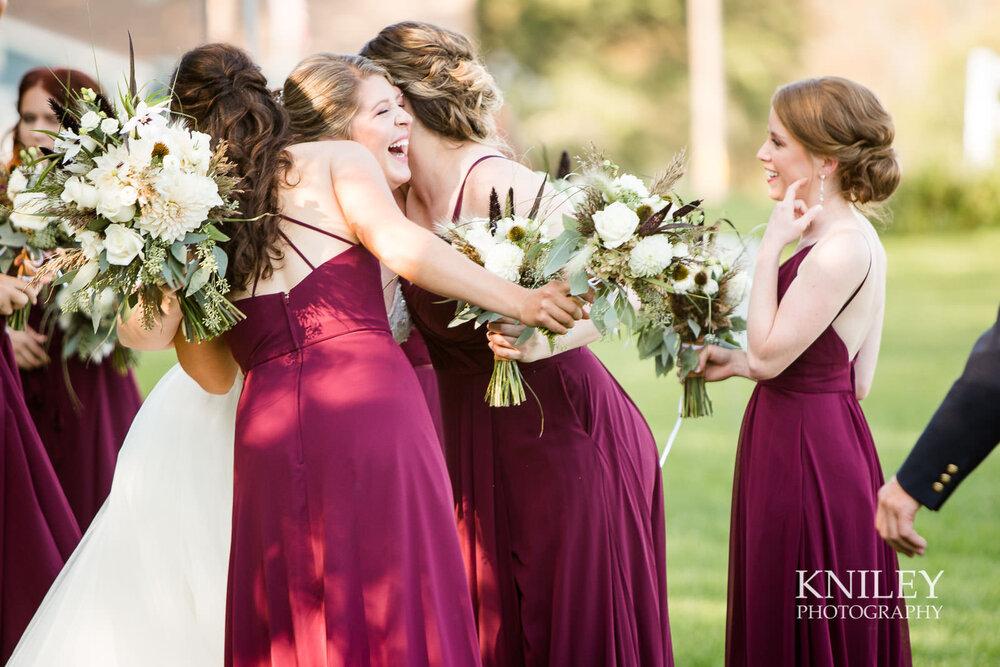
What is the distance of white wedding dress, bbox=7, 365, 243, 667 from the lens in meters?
4.11

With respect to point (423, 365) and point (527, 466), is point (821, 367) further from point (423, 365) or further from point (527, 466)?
point (423, 365)

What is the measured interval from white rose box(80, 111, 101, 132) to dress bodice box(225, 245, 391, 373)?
742mm

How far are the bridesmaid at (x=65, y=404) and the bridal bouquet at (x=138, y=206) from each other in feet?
8.40

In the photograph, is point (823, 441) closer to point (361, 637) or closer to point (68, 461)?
point (361, 637)

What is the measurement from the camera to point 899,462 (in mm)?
10164

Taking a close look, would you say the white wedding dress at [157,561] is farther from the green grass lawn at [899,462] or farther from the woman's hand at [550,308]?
the green grass lawn at [899,462]

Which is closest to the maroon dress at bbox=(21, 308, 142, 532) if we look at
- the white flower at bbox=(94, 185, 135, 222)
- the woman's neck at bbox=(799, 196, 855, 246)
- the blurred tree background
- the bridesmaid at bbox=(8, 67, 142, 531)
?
the bridesmaid at bbox=(8, 67, 142, 531)

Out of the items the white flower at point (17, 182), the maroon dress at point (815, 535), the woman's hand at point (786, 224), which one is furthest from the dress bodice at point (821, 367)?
the white flower at point (17, 182)

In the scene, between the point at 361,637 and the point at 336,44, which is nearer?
the point at 361,637

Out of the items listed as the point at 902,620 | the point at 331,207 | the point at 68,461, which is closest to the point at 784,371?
the point at 902,620

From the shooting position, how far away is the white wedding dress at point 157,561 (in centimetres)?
411

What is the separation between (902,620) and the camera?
4418 mm

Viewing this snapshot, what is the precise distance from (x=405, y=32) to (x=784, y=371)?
2119mm

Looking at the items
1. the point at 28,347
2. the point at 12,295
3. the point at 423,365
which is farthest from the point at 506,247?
the point at 28,347
